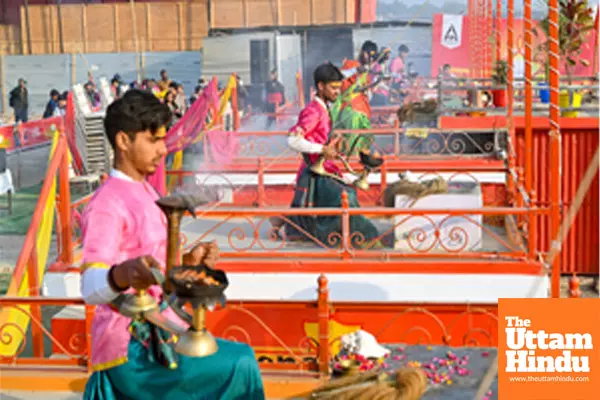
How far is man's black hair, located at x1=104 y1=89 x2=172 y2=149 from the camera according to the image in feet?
11.6

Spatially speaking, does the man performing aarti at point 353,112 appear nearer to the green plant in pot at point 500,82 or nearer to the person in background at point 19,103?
the green plant in pot at point 500,82

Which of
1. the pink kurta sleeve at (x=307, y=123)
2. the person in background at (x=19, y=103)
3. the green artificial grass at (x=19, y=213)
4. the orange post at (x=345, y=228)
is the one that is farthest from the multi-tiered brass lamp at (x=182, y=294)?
the person in background at (x=19, y=103)

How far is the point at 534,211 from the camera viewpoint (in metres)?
7.02

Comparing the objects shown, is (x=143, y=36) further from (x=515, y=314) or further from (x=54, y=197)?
(x=515, y=314)

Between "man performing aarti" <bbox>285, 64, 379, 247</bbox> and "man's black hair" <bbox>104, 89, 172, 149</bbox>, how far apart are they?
4012 millimetres

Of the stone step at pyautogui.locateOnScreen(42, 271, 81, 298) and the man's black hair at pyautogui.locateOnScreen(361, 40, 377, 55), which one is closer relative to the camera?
the stone step at pyautogui.locateOnScreen(42, 271, 81, 298)

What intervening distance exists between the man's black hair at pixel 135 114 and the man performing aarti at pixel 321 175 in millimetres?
4012

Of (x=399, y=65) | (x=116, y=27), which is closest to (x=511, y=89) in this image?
(x=399, y=65)

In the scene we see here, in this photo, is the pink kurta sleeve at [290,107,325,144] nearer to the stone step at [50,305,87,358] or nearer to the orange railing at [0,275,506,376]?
the orange railing at [0,275,506,376]

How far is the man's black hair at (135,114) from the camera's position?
353cm

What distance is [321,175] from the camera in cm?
812

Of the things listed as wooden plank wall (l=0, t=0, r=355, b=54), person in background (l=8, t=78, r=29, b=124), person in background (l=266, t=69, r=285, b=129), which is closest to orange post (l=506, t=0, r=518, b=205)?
person in background (l=266, t=69, r=285, b=129)

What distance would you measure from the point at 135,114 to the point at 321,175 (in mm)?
4668

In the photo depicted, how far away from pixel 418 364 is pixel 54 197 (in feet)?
11.4
